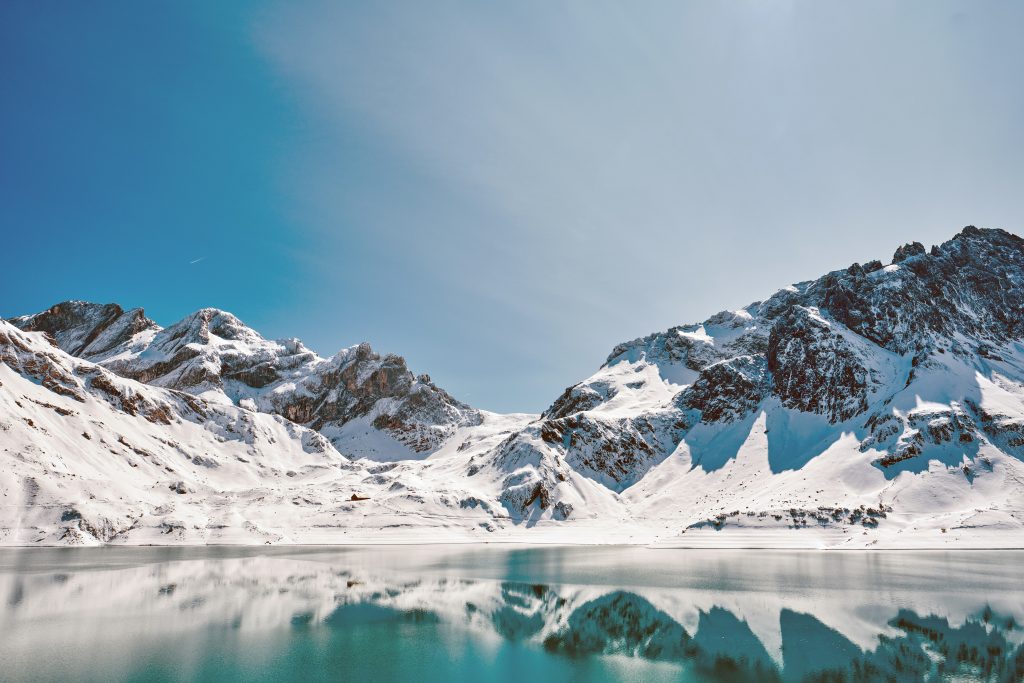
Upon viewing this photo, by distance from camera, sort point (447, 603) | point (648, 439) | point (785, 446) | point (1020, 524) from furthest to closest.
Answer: point (648, 439)
point (785, 446)
point (1020, 524)
point (447, 603)

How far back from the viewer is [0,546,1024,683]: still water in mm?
30469

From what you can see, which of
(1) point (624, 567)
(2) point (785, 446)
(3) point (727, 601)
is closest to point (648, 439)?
(2) point (785, 446)

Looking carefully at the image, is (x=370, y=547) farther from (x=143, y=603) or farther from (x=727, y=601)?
(x=727, y=601)

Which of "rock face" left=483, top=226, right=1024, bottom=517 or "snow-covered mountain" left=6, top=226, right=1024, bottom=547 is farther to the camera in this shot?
"rock face" left=483, top=226, right=1024, bottom=517

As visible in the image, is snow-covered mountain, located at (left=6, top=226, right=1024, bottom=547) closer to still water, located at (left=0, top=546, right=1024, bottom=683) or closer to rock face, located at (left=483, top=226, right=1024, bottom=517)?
rock face, located at (left=483, top=226, right=1024, bottom=517)

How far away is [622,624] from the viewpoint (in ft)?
139

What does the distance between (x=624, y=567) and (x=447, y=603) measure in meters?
34.1

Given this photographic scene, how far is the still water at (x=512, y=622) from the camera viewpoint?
30469 millimetres

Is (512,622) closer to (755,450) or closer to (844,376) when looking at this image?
(755,450)

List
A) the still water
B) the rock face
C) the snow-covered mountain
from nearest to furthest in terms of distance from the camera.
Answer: the still water < the snow-covered mountain < the rock face

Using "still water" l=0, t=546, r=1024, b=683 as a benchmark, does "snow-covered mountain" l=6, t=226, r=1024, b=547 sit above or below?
above

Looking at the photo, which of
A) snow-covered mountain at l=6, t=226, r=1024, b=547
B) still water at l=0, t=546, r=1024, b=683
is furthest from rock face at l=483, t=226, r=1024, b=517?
still water at l=0, t=546, r=1024, b=683

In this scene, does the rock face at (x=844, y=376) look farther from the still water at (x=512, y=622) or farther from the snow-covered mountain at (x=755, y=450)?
the still water at (x=512, y=622)

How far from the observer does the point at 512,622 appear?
4338 centimetres
